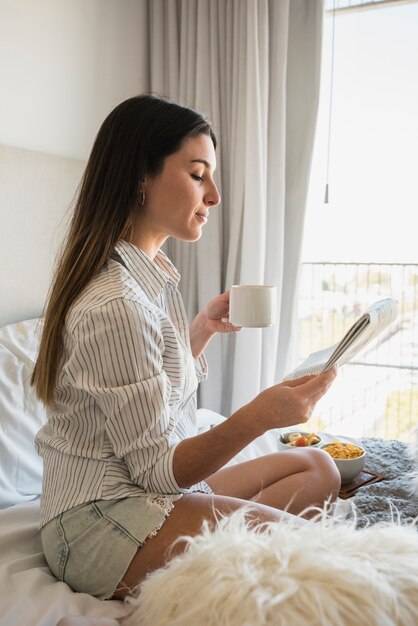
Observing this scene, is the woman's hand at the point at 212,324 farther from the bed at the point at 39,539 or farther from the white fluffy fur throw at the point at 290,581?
the white fluffy fur throw at the point at 290,581

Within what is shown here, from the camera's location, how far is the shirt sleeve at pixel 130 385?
1.11m

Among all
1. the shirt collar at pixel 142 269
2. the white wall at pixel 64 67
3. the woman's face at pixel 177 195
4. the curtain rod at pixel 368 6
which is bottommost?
the shirt collar at pixel 142 269

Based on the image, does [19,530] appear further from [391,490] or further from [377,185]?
[377,185]

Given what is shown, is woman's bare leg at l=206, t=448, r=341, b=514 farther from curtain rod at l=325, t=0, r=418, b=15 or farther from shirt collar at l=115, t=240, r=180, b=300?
curtain rod at l=325, t=0, r=418, b=15

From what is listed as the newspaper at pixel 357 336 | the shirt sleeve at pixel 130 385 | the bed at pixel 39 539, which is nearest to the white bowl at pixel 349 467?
the bed at pixel 39 539

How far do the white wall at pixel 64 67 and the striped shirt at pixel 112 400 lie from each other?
1.34 metres

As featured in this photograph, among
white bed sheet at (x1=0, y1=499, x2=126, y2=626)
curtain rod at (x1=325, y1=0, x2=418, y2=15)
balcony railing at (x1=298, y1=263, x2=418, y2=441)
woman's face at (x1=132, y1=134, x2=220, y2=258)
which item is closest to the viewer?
white bed sheet at (x1=0, y1=499, x2=126, y2=626)

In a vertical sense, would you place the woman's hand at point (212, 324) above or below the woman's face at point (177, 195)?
below

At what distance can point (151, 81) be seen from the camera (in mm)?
3150

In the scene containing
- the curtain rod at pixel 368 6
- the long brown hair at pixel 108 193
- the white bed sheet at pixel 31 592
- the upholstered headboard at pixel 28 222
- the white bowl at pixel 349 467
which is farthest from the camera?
the curtain rod at pixel 368 6

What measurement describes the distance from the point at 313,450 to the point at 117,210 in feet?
2.56

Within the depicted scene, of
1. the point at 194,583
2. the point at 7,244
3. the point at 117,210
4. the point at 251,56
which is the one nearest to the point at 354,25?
the point at 251,56

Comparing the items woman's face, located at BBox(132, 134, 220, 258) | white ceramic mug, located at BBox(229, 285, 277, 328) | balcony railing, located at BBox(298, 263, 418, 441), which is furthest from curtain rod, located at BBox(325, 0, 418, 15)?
white ceramic mug, located at BBox(229, 285, 277, 328)

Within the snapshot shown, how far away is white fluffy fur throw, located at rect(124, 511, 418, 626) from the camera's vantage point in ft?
2.34
